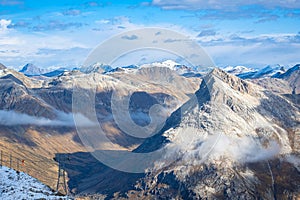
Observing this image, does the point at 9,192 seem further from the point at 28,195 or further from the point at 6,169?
the point at 6,169

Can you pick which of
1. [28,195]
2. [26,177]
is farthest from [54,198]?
[26,177]

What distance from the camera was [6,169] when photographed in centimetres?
12975

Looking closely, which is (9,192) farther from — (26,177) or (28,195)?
(26,177)

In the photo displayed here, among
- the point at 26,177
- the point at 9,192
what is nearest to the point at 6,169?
the point at 26,177

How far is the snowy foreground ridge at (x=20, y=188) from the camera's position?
366 ft

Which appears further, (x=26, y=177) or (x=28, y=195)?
(x=26, y=177)

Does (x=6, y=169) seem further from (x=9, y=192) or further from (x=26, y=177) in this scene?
(x=9, y=192)

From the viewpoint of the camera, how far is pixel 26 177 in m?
129

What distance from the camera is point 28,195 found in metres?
112

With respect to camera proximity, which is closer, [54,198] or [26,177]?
[54,198]

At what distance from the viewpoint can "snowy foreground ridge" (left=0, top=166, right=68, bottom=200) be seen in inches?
4390

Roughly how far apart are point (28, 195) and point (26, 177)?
55.8 ft

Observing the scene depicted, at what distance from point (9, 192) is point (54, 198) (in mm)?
10753

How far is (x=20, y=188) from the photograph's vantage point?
382 ft
